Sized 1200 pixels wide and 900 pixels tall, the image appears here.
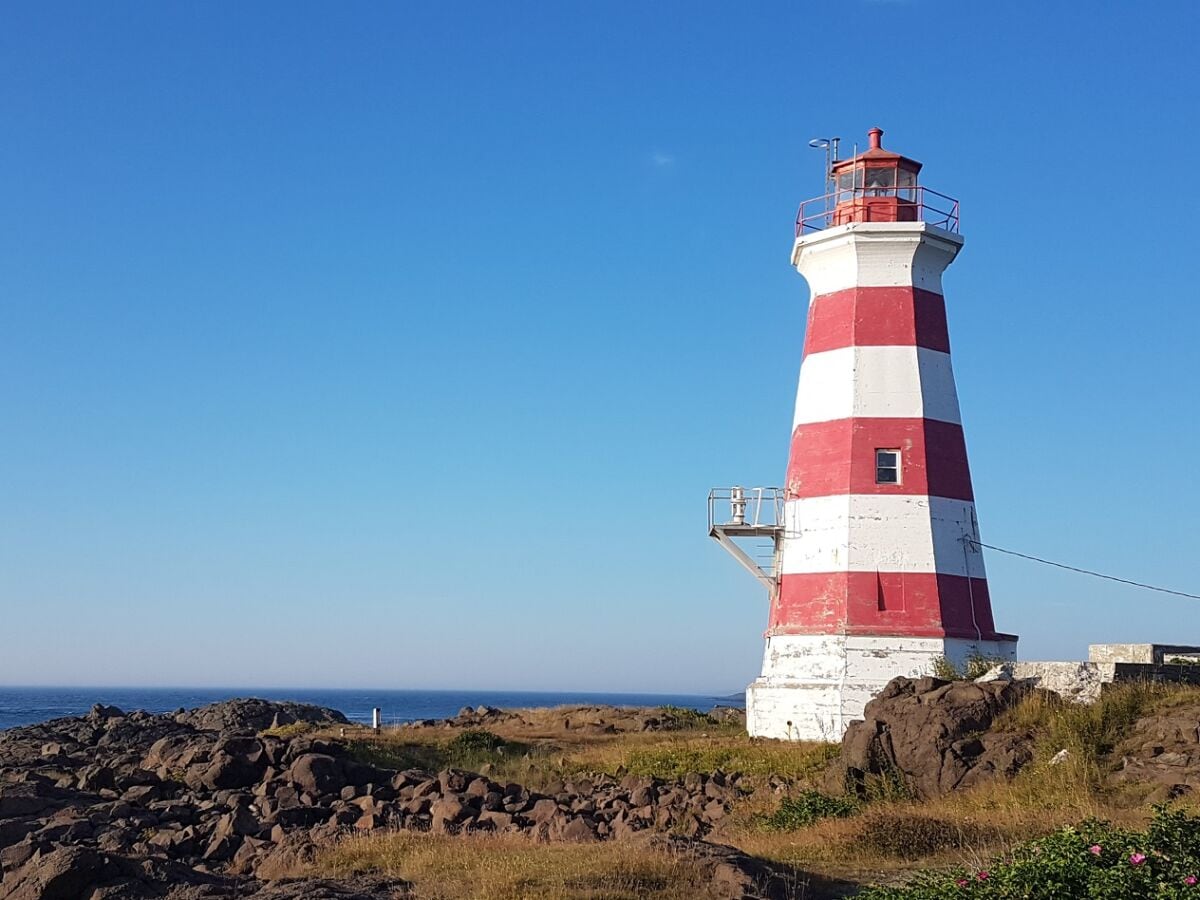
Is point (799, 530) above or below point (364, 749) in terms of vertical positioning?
above

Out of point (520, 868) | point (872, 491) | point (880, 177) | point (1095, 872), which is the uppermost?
point (880, 177)

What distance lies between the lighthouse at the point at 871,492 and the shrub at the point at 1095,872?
1437 cm

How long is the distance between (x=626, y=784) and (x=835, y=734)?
446 cm

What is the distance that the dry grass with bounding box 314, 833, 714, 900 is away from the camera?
11.0 metres

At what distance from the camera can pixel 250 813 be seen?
17625 millimetres

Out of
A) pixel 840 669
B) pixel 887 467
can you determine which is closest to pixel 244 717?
pixel 840 669

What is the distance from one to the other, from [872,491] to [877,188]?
6634 mm

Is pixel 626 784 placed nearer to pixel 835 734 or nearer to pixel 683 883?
pixel 835 734

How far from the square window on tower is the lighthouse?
3cm

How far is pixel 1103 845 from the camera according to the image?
30.4 ft

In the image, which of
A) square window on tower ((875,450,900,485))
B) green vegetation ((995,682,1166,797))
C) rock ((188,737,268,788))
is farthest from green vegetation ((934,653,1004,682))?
rock ((188,737,268,788))

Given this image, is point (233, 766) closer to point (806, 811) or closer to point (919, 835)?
point (806, 811)

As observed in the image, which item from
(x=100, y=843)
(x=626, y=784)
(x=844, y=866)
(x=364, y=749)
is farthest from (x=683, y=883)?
(x=364, y=749)

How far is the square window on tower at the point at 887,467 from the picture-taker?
24.5 meters
